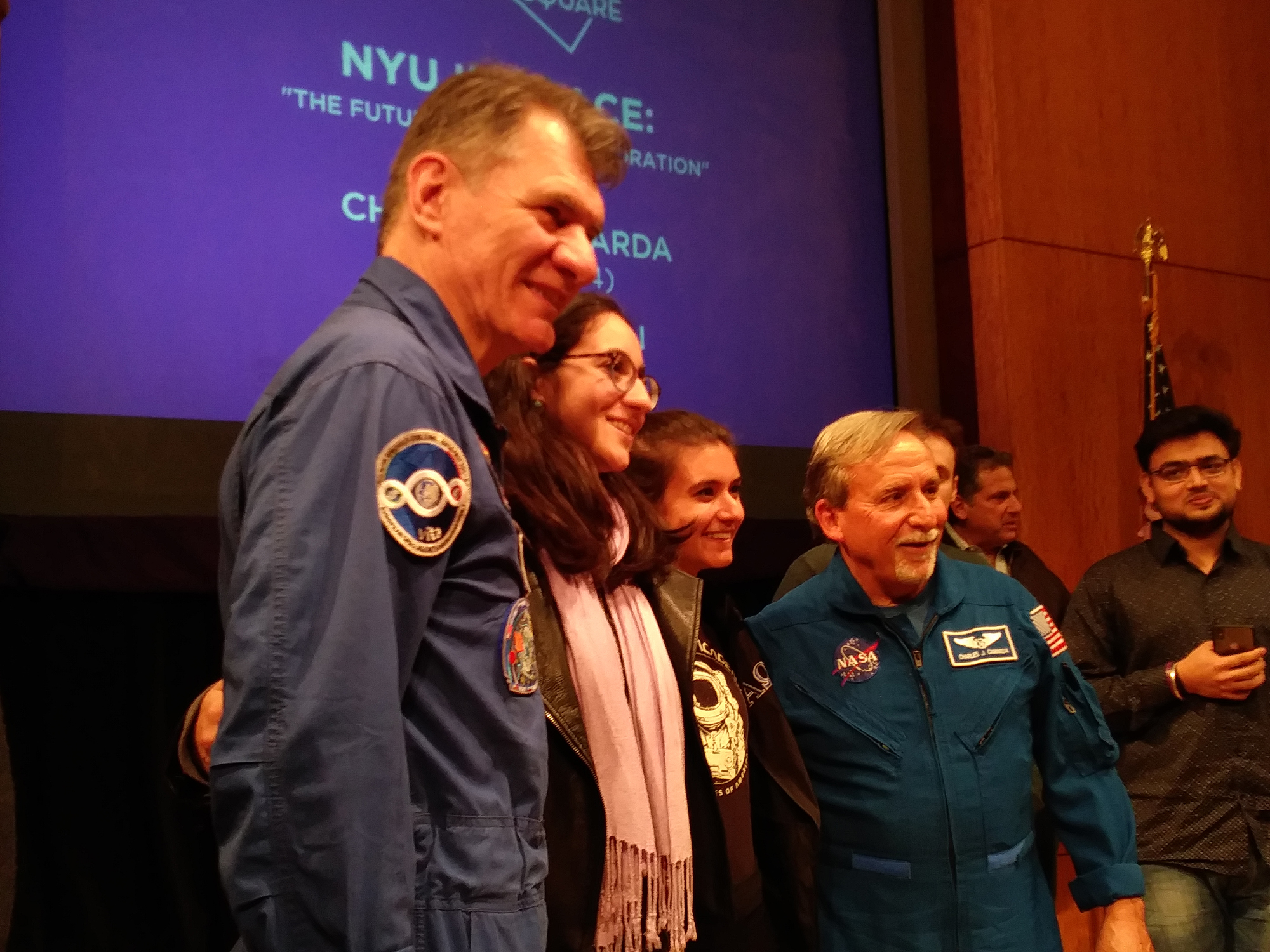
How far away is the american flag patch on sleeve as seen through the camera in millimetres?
2225

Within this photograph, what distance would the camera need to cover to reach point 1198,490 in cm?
313

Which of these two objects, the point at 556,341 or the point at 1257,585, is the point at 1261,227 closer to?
the point at 1257,585

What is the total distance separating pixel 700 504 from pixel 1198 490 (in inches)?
66.9

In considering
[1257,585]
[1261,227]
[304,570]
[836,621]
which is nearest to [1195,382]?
[1261,227]

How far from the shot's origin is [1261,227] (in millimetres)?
4930

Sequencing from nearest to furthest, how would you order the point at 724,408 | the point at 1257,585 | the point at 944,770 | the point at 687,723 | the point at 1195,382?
1. the point at 687,723
2. the point at 944,770
3. the point at 1257,585
4. the point at 724,408
5. the point at 1195,382

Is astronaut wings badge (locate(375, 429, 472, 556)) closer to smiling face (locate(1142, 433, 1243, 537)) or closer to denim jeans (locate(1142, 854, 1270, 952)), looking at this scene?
denim jeans (locate(1142, 854, 1270, 952))

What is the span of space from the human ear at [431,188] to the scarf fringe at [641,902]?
90 cm

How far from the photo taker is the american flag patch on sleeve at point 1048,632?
7.30 ft

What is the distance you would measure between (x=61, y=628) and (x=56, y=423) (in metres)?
0.47

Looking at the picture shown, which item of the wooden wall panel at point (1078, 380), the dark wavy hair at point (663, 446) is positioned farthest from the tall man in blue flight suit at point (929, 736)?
Result: the wooden wall panel at point (1078, 380)

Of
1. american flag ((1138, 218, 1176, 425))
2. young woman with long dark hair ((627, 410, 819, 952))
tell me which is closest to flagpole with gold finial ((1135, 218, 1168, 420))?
american flag ((1138, 218, 1176, 425))

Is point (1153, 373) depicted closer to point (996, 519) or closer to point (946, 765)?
point (996, 519)

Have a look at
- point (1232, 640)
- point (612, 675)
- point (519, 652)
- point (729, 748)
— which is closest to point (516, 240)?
point (519, 652)
